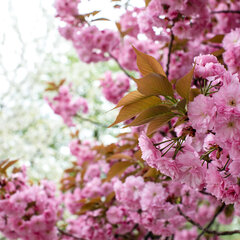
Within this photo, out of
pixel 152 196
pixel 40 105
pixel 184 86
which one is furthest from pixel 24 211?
pixel 40 105

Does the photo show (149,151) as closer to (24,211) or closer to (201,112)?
(201,112)

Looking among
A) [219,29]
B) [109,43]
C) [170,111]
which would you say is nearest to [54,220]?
[109,43]

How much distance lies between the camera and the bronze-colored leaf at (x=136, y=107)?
748mm

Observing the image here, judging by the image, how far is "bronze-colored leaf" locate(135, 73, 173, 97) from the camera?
0.70 metres

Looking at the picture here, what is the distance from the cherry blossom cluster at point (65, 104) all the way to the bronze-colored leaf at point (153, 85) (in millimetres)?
2586

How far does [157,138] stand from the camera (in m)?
1.53

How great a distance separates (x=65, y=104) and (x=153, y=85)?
2.60 m

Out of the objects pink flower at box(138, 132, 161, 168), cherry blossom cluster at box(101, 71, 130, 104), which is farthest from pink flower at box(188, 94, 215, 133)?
cherry blossom cluster at box(101, 71, 130, 104)

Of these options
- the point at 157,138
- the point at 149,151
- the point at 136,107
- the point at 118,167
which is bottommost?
the point at 149,151

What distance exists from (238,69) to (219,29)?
4.64ft

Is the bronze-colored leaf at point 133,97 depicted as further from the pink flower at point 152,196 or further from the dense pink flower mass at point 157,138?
the pink flower at point 152,196

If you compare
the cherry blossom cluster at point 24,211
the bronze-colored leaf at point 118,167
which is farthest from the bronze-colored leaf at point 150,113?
the cherry blossom cluster at point 24,211

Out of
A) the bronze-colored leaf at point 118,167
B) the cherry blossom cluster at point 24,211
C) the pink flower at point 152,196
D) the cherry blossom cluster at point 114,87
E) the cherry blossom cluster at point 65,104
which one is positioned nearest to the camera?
the pink flower at point 152,196

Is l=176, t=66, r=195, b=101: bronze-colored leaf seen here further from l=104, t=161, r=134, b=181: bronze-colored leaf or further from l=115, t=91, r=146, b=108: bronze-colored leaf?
l=104, t=161, r=134, b=181: bronze-colored leaf
